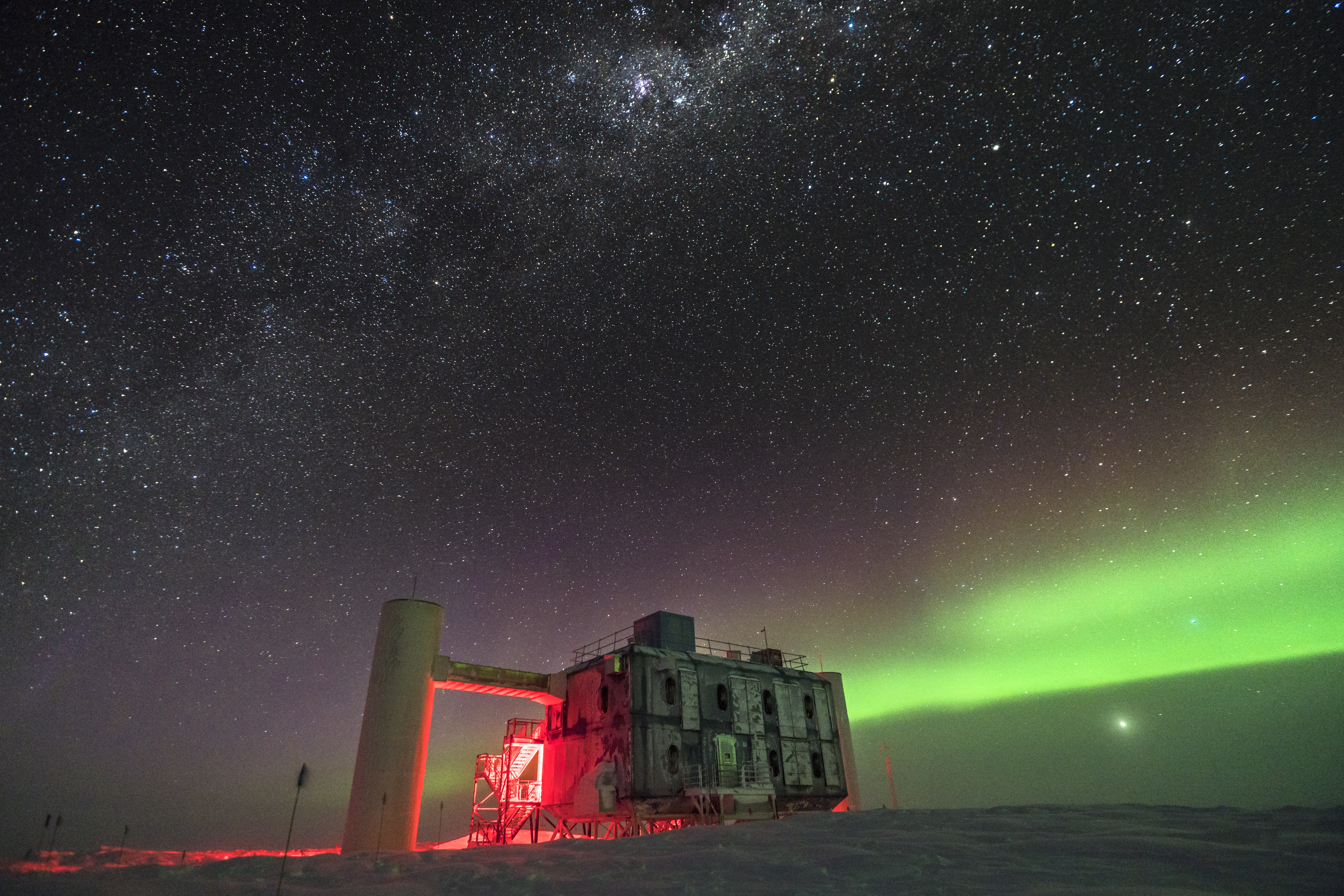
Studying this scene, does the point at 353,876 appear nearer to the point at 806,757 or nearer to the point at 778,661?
the point at 806,757

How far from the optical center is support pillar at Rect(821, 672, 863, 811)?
39.5 metres

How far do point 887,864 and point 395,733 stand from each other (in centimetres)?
2317

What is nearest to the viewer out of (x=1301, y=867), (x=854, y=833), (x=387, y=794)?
(x=1301, y=867)

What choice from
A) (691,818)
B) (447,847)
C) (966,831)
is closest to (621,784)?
(691,818)

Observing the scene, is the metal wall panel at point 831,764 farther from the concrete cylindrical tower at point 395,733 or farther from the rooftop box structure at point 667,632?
the concrete cylindrical tower at point 395,733

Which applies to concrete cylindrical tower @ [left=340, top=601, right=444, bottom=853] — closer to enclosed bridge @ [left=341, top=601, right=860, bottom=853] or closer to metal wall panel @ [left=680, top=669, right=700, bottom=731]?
enclosed bridge @ [left=341, top=601, right=860, bottom=853]

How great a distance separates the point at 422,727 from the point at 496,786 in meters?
8.02

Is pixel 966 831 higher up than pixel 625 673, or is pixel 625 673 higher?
pixel 625 673

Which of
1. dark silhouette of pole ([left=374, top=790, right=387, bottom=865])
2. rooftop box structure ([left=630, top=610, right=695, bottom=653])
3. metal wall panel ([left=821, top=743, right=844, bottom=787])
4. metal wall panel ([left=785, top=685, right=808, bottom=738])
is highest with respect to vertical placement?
rooftop box structure ([left=630, top=610, right=695, bottom=653])

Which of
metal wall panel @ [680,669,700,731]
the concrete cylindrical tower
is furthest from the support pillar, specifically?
the concrete cylindrical tower

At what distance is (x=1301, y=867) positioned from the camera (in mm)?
7262

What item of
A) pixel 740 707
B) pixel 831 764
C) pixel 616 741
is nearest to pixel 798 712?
pixel 831 764

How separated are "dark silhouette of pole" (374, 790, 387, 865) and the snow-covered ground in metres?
10.1

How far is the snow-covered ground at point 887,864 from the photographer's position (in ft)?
24.9
